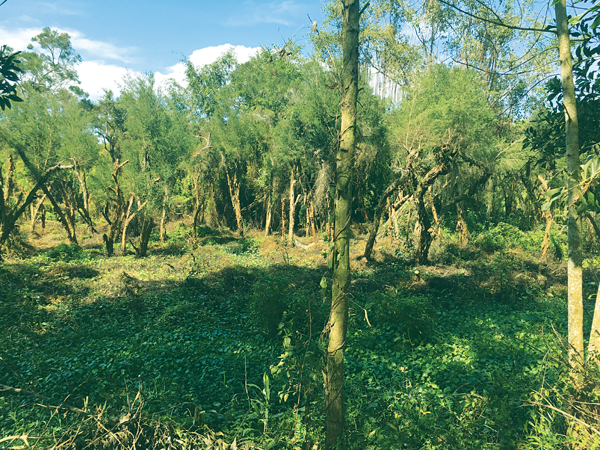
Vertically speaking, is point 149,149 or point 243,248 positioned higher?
point 149,149

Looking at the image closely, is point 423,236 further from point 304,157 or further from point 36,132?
point 36,132

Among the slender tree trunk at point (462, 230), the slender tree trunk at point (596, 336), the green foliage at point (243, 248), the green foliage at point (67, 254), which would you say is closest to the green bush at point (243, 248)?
the green foliage at point (243, 248)

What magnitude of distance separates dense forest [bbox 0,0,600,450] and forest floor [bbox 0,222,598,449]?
45 millimetres

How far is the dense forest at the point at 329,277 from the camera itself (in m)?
3.29

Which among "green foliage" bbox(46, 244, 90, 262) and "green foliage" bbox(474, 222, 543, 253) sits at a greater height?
"green foliage" bbox(474, 222, 543, 253)

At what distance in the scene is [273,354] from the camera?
6023mm

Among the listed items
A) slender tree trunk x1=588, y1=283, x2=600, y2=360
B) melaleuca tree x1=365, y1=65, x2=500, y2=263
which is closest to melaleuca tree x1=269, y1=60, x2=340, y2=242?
melaleuca tree x1=365, y1=65, x2=500, y2=263

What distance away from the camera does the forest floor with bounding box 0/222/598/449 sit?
3375 mm

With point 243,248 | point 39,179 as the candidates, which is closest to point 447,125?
point 243,248

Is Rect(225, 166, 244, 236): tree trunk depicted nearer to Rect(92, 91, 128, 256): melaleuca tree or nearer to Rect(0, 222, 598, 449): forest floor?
Rect(92, 91, 128, 256): melaleuca tree

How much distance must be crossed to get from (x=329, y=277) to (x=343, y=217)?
5323mm

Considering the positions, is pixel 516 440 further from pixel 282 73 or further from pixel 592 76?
pixel 282 73

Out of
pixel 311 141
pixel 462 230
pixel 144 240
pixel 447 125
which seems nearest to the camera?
pixel 144 240

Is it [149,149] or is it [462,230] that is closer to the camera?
[462,230]
